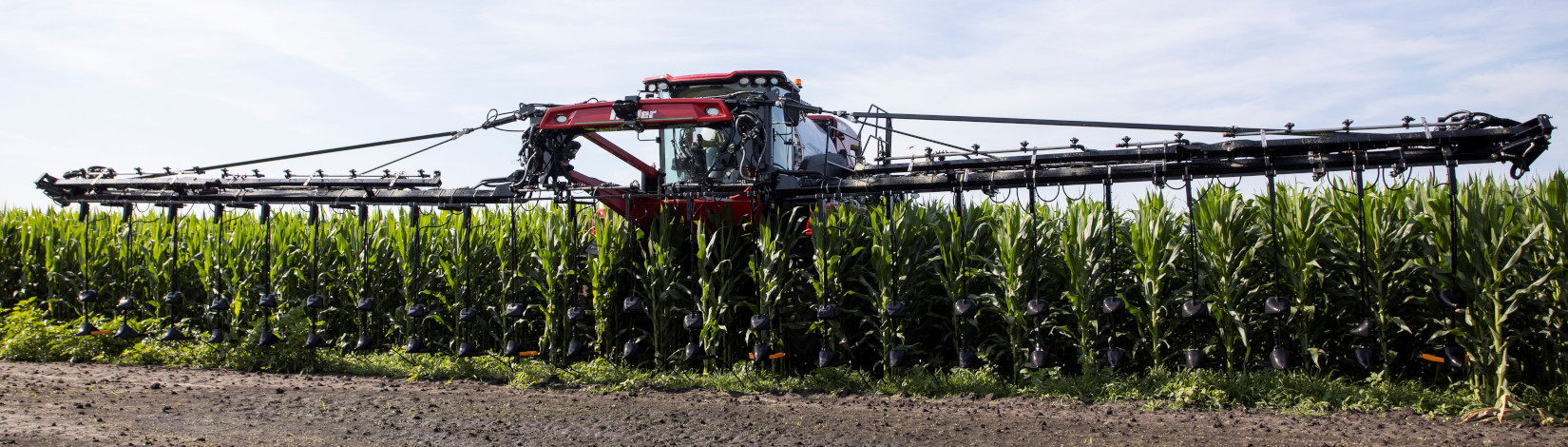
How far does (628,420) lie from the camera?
7477 millimetres

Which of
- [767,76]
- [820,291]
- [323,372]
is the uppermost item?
[767,76]

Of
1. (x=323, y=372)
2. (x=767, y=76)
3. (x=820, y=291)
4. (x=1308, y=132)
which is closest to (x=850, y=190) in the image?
(x=820, y=291)

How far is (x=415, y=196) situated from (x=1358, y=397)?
358 inches

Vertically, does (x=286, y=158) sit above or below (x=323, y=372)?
above

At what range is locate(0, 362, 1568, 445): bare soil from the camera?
6.57 m

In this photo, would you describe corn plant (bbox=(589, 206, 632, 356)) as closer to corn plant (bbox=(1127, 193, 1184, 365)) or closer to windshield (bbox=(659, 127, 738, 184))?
windshield (bbox=(659, 127, 738, 184))

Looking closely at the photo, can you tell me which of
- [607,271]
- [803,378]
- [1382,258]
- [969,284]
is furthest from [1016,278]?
[607,271]

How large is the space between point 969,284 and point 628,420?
3411mm

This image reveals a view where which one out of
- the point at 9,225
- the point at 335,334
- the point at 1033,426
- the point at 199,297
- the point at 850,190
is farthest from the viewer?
the point at 9,225

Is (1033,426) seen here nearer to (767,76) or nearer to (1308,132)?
(1308,132)

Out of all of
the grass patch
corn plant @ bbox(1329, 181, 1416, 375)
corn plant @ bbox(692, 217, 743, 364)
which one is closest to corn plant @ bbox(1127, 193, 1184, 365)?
the grass patch

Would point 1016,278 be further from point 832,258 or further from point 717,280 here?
point 717,280

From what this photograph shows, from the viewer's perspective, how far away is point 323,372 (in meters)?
10.4

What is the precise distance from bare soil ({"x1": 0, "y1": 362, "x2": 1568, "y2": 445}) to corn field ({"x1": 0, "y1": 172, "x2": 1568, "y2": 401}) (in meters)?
0.52
